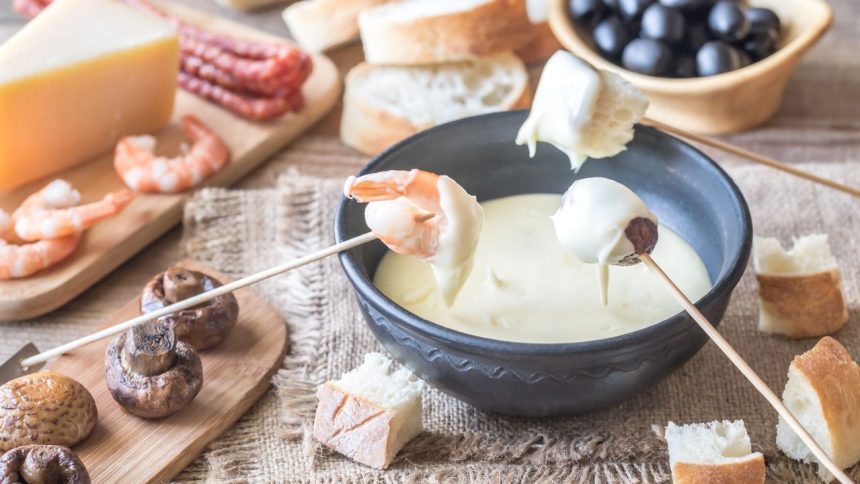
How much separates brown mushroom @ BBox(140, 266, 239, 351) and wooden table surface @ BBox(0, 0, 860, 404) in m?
0.26

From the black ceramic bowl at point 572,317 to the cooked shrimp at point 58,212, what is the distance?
0.70 meters

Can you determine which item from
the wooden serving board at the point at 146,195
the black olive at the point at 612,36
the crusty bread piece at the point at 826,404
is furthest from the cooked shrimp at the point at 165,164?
the crusty bread piece at the point at 826,404

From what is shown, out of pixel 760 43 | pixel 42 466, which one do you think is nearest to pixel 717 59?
pixel 760 43

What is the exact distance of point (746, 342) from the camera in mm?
1952

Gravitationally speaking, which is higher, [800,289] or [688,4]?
[688,4]

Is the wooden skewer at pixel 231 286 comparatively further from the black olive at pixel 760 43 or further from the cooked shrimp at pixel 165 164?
the black olive at pixel 760 43

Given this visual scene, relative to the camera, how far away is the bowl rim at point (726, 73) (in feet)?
8.00

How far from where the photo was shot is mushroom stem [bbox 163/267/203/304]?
6.34 feet

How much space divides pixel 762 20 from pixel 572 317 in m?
1.22

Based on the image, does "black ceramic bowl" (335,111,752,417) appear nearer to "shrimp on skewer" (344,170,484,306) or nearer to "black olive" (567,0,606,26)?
"shrimp on skewer" (344,170,484,306)

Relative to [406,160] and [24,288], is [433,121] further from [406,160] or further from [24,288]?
[24,288]

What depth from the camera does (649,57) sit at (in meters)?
2.50

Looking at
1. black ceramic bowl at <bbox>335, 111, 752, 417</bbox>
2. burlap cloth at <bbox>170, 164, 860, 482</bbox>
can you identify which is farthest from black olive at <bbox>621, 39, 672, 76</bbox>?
black ceramic bowl at <bbox>335, 111, 752, 417</bbox>

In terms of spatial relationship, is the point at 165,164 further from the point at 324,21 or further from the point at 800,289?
the point at 800,289
